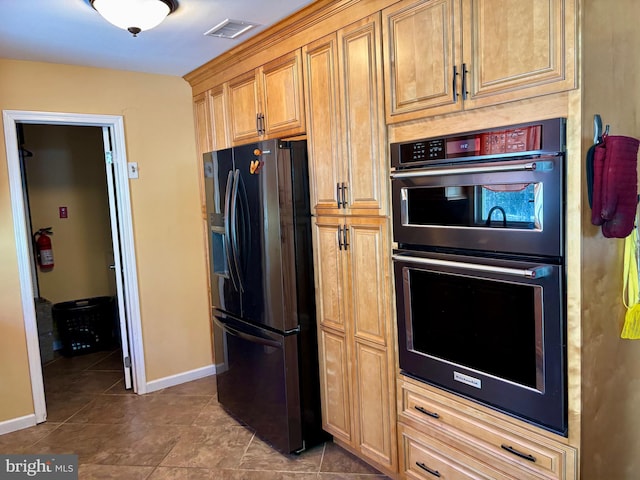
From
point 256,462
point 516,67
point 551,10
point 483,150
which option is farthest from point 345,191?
point 256,462

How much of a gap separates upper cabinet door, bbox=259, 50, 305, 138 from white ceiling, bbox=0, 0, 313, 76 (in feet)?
0.77

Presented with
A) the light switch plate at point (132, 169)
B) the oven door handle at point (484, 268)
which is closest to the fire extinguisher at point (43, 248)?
the light switch plate at point (132, 169)

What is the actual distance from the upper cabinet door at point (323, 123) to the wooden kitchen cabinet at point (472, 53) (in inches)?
14.7

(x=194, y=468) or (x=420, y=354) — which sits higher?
(x=420, y=354)

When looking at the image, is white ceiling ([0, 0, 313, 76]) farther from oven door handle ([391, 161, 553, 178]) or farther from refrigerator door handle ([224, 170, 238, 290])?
oven door handle ([391, 161, 553, 178])

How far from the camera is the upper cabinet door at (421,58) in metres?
1.78

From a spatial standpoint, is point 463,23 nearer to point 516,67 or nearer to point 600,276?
point 516,67

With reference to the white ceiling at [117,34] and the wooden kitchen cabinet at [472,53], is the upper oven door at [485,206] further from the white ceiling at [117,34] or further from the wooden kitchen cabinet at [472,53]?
the white ceiling at [117,34]

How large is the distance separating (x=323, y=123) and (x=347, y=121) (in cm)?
19

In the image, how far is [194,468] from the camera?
2.65 m

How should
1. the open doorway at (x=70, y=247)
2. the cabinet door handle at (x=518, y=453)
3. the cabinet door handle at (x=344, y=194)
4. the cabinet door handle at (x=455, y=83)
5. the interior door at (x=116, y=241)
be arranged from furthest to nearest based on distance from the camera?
the open doorway at (x=70, y=247) < the interior door at (x=116, y=241) < the cabinet door handle at (x=344, y=194) < the cabinet door handle at (x=455, y=83) < the cabinet door handle at (x=518, y=453)

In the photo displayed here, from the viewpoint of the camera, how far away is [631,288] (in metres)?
1.70

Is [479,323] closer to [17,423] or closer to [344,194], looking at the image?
[344,194]

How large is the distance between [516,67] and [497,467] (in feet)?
4.84
